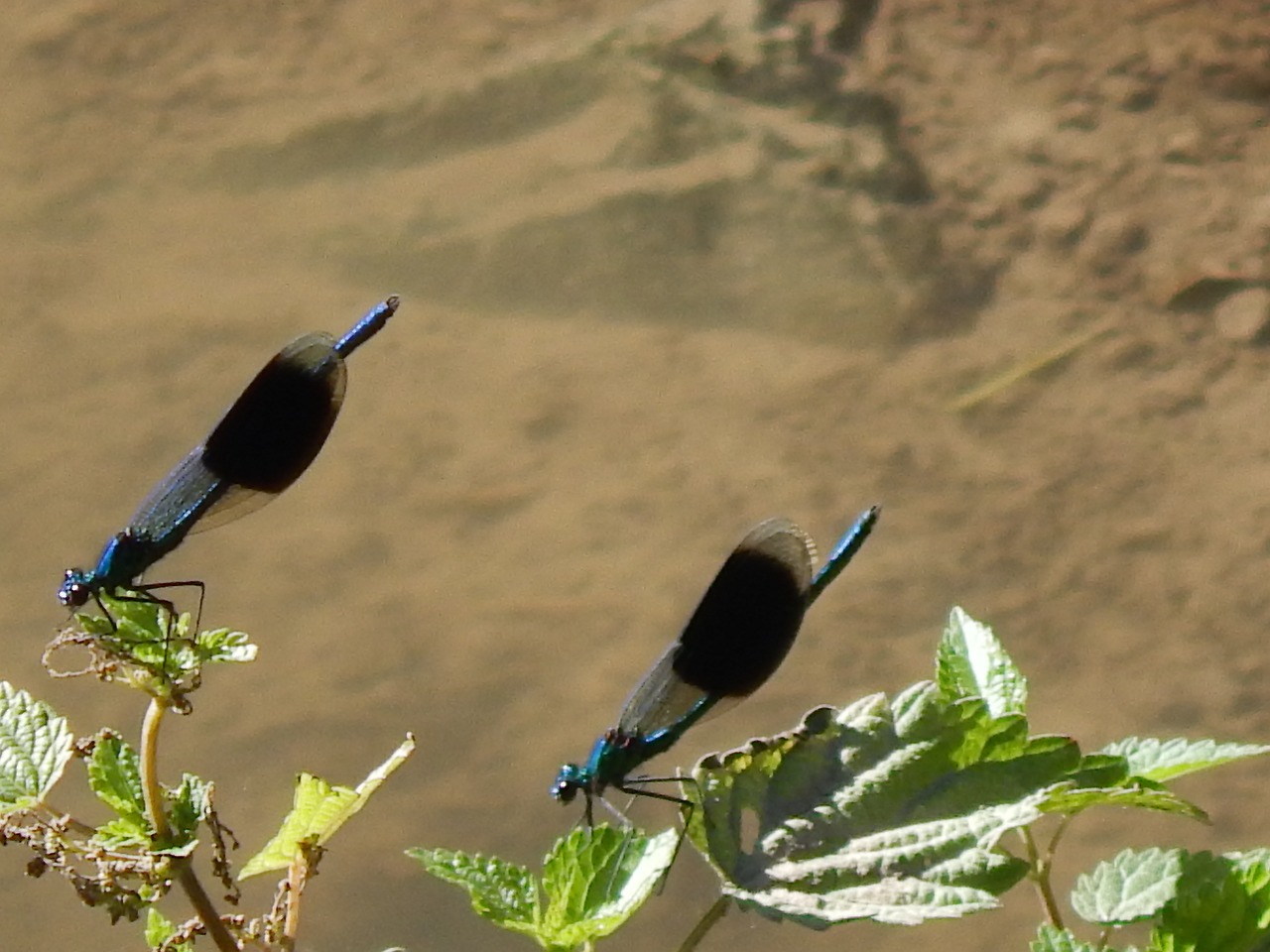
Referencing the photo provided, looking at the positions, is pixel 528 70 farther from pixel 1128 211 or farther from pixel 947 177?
pixel 1128 211

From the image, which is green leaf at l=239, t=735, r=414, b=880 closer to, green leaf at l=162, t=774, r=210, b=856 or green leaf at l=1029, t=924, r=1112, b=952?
green leaf at l=162, t=774, r=210, b=856

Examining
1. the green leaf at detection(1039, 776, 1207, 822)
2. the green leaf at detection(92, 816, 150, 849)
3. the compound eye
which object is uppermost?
the compound eye

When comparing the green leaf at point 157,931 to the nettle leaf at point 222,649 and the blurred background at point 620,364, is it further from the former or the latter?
the blurred background at point 620,364

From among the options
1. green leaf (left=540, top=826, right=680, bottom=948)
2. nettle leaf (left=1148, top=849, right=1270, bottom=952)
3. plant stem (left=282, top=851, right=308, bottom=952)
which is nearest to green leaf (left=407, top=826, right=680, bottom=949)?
green leaf (left=540, top=826, right=680, bottom=948)

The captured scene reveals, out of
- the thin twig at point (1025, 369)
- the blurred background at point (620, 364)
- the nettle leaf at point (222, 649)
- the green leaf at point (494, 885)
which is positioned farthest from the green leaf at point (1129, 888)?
the thin twig at point (1025, 369)

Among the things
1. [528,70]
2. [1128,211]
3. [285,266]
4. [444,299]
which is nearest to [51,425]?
[285,266]

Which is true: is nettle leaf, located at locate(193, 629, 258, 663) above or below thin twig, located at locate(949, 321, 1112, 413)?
above
